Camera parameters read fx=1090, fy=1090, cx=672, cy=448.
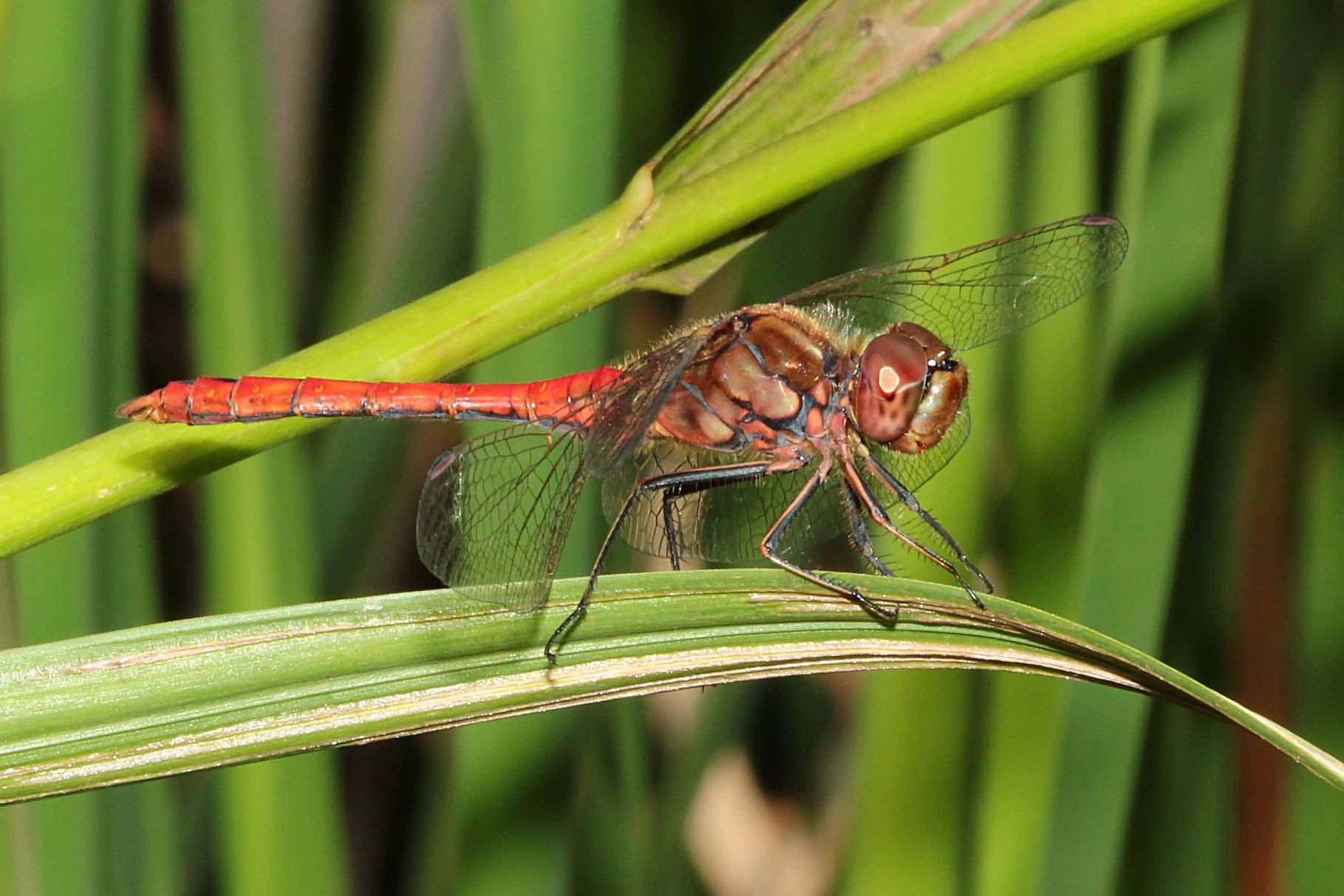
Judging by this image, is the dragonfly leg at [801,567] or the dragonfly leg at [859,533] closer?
the dragonfly leg at [801,567]

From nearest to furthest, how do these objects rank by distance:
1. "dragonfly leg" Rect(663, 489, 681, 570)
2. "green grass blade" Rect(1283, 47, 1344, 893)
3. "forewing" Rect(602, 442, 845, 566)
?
"green grass blade" Rect(1283, 47, 1344, 893) < "dragonfly leg" Rect(663, 489, 681, 570) < "forewing" Rect(602, 442, 845, 566)

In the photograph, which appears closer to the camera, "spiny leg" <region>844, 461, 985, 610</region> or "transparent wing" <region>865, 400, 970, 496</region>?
"spiny leg" <region>844, 461, 985, 610</region>

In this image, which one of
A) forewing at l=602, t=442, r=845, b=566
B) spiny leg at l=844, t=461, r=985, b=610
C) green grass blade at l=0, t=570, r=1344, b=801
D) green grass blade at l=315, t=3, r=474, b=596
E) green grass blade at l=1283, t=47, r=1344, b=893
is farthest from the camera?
green grass blade at l=315, t=3, r=474, b=596

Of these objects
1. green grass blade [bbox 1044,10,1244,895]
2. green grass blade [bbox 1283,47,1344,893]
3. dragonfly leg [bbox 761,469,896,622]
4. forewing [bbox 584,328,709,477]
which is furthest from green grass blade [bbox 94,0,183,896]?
green grass blade [bbox 1283,47,1344,893]

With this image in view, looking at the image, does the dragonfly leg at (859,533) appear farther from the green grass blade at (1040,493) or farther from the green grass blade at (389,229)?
the green grass blade at (389,229)

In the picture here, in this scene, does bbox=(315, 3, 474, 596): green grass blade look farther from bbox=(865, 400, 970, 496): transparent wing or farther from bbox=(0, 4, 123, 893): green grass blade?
bbox=(865, 400, 970, 496): transparent wing

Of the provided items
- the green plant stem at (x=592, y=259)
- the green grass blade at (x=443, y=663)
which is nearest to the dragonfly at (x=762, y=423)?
the green grass blade at (x=443, y=663)

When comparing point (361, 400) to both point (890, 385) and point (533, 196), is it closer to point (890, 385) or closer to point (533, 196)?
point (533, 196)
